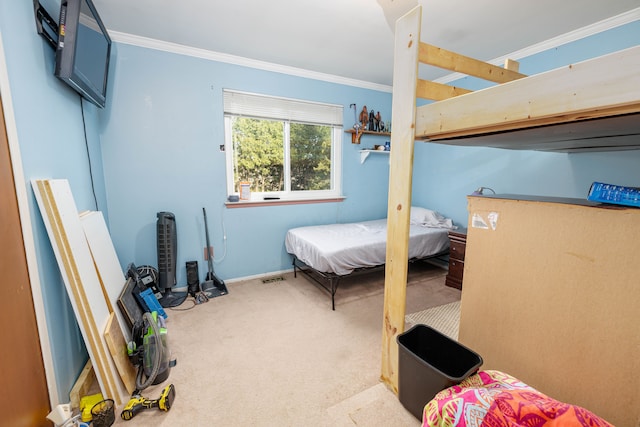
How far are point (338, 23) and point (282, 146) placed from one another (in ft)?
4.85

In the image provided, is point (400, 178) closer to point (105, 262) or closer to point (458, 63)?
point (458, 63)

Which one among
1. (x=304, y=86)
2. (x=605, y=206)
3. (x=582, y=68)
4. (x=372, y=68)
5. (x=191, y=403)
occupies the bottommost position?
(x=191, y=403)

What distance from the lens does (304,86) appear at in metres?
3.21

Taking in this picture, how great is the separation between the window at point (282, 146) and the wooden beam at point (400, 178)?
2102 millimetres

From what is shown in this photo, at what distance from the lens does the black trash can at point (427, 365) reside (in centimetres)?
111

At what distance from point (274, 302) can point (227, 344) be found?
69cm

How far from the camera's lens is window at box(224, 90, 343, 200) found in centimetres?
299

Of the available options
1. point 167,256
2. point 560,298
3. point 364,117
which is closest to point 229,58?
point 364,117

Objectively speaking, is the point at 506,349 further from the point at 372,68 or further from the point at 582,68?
the point at 372,68

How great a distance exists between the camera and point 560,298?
1.08 meters

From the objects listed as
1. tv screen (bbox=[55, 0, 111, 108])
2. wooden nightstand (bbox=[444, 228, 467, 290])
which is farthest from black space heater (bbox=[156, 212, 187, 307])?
wooden nightstand (bbox=[444, 228, 467, 290])

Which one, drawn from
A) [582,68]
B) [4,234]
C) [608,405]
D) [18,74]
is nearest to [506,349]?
[608,405]

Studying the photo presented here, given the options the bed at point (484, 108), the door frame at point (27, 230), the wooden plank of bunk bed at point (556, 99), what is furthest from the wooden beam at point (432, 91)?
the door frame at point (27, 230)

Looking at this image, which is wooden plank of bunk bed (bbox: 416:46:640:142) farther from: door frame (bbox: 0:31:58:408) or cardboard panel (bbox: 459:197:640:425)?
door frame (bbox: 0:31:58:408)
